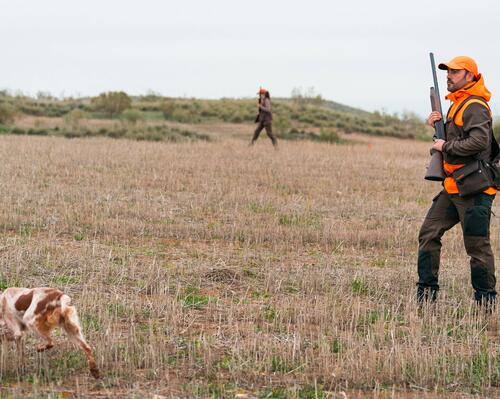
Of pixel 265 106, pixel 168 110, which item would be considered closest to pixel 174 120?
pixel 168 110

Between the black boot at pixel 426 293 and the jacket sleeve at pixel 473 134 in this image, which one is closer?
the jacket sleeve at pixel 473 134

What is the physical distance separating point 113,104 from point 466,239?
31218 millimetres

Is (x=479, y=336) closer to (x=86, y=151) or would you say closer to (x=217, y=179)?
(x=217, y=179)

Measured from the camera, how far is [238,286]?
8.34 m

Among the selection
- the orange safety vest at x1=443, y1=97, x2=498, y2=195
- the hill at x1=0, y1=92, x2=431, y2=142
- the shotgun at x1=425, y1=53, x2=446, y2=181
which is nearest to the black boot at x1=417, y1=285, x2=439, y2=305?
the orange safety vest at x1=443, y1=97, x2=498, y2=195

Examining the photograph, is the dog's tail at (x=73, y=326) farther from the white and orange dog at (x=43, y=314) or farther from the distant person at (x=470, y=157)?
the distant person at (x=470, y=157)

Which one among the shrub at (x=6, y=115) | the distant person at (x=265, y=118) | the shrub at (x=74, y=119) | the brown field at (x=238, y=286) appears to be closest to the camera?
the brown field at (x=238, y=286)

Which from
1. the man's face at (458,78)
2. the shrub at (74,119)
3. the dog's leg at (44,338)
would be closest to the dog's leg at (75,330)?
the dog's leg at (44,338)

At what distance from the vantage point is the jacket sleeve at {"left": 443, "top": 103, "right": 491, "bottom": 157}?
24.0 feet

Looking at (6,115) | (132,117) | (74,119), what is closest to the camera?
(6,115)

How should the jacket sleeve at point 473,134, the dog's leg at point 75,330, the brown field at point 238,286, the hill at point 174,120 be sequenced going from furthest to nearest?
the hill at point 174,120, the jacket sleeve at point 473,134, the brown field at point 238,286, the dog's leg at point 75,330

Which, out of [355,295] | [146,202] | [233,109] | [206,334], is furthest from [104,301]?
[233,109]

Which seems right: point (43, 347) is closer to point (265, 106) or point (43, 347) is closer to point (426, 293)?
point (426, 293)

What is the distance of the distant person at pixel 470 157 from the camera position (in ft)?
24.2
